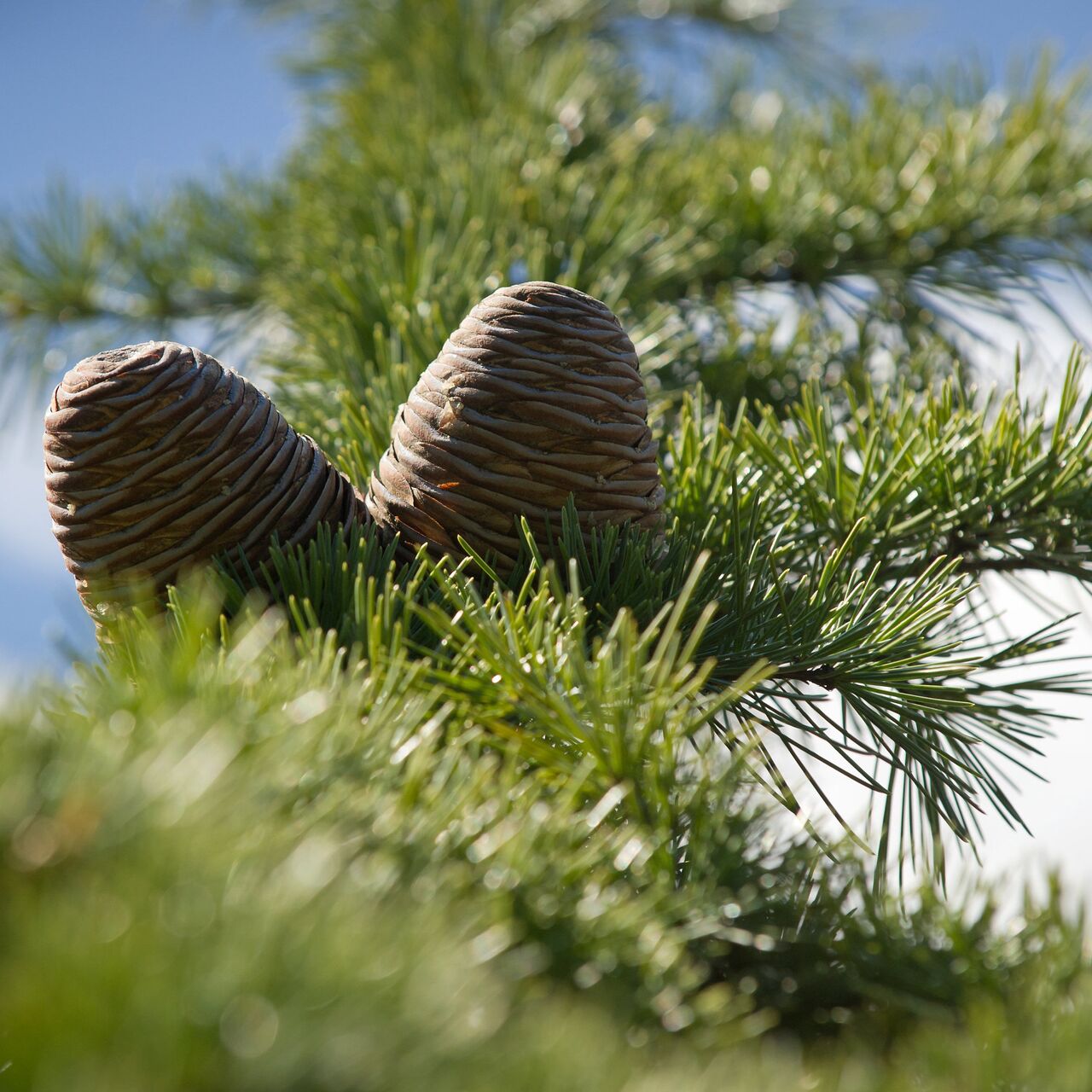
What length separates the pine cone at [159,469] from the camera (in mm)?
330

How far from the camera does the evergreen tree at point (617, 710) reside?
163 mm

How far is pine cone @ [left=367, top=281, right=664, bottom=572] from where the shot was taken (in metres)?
0.35

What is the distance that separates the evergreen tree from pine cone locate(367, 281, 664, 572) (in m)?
0.02

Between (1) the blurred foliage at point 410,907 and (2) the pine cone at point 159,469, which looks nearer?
(1) the blurred foliage at point 410,907

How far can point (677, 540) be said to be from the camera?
0.37 metres

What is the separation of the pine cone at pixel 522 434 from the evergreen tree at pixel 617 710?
2cm

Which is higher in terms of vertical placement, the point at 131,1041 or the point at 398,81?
the point at 398,81

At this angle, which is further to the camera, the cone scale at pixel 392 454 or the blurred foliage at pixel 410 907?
the cone scale at pixel 392 454

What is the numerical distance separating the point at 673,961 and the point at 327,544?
0.54ft

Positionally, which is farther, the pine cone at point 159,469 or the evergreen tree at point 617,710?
the pine cone at point 159,469

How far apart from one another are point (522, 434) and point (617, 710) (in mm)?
119

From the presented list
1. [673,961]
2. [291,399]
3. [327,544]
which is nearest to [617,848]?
[673,961]

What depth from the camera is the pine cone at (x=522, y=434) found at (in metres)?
0.35

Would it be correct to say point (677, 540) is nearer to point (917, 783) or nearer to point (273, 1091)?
point (917, 783)
